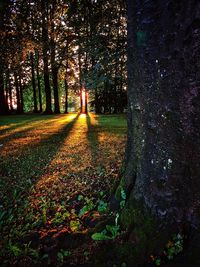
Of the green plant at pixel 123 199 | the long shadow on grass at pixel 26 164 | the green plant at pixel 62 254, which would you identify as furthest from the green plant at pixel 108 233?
the long shadow on grass at pixel 26 164

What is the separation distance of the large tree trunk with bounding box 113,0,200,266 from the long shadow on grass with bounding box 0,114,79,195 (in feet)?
11.5

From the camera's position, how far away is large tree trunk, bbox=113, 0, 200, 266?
265 centimetres

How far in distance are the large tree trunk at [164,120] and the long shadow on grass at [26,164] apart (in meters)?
3.50

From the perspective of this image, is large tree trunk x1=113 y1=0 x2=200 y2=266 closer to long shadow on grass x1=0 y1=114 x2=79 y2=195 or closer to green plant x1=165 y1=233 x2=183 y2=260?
green plant x1=165 y1=233 x2=183 y2=260

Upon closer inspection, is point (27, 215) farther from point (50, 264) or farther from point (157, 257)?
point (157, 257)

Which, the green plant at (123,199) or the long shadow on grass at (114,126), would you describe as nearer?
the green plant at (123,199)

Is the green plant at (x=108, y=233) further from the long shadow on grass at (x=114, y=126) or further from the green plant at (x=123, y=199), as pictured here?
the long shadow on grass at (x=114, y=126)

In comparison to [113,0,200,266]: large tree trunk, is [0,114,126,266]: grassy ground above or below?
below

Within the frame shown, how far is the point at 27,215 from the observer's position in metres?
4.46

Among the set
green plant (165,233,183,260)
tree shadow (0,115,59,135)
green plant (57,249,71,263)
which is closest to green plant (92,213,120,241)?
green plant (57,249,71,263)

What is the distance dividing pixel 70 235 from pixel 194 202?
1.72 m

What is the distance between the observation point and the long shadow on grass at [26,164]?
614 centimetres

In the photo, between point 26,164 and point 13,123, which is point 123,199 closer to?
point 26,164

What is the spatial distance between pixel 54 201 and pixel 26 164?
2871mm
